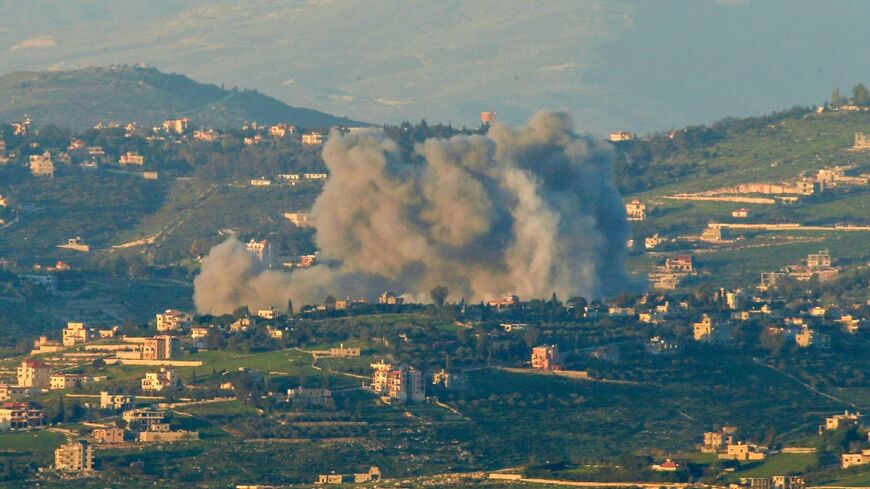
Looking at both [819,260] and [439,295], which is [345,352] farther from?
[819,260]

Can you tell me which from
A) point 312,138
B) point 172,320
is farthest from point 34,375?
point 312,138

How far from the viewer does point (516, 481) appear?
9212 centimetres

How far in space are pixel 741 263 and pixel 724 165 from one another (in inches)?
851

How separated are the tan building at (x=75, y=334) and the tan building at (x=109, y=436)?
1930cm

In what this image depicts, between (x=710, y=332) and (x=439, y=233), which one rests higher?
(x=439, y=233)

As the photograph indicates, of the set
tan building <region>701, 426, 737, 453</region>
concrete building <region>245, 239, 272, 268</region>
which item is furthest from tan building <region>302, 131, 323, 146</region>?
tan building <region>701, 426, 737, 453</region>

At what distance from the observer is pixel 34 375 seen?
352ft

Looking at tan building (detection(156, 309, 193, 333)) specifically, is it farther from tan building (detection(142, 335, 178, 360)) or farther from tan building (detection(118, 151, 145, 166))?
tan building (detection(118, 151, 145, 166))

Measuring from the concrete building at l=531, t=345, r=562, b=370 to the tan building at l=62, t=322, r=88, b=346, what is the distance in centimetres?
1410

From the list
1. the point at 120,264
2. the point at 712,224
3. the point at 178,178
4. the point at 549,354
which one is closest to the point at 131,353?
the point at 549,354

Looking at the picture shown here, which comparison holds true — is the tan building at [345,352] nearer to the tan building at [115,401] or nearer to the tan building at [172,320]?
the tan building at [172,320]

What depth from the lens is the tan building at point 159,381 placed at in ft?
338

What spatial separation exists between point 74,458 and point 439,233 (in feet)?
97.8

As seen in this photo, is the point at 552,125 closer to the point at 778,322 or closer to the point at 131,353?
the point at 778,322
